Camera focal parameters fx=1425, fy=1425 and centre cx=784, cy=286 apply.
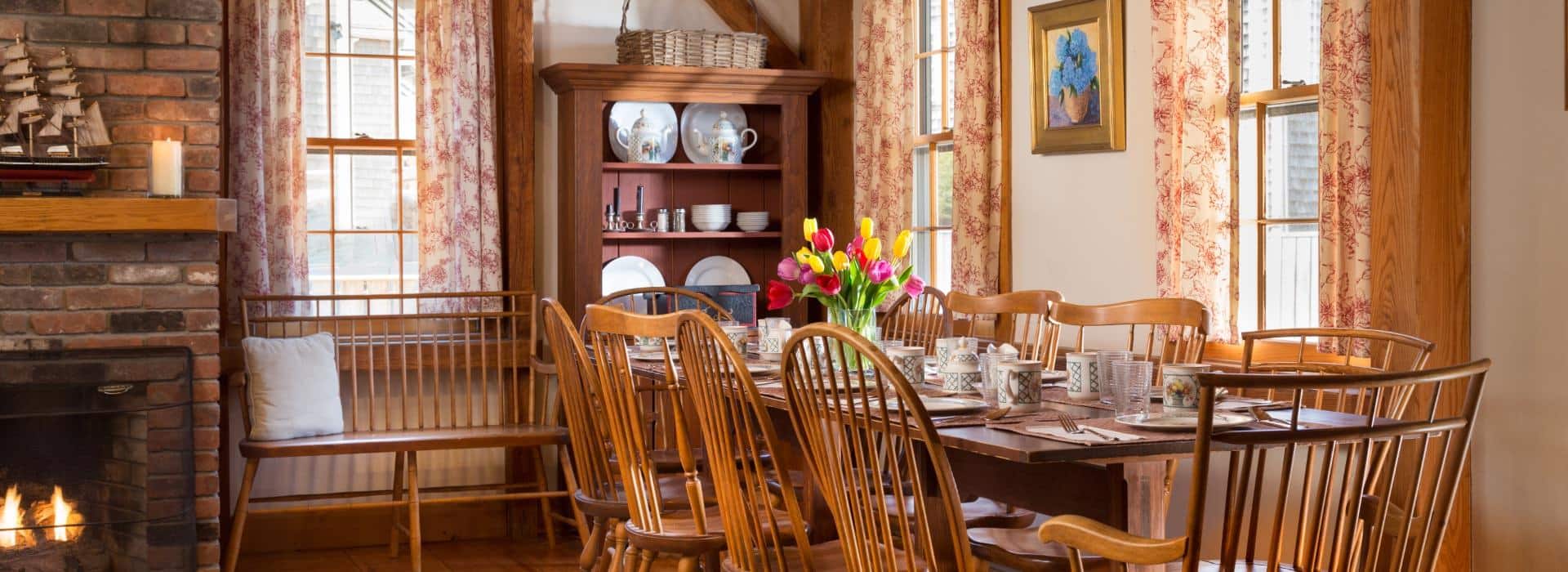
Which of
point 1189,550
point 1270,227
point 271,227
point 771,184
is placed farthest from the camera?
point 771,184

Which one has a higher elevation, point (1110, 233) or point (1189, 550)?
point (1110, 233)

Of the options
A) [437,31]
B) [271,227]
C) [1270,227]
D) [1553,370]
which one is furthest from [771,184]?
[1553,370]

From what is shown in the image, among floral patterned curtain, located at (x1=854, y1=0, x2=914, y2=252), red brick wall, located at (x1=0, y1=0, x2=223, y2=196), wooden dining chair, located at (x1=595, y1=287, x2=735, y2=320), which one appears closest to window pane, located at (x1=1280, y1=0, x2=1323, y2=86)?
floral patterned curtain, located at (x1=854, y1=0, x2=914, y2=252)

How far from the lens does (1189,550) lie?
1663 mm

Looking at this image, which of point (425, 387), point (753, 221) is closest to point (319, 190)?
point (425, 387)

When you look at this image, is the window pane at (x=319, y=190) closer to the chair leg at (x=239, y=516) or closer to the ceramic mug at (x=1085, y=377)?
the chair leg at (x=239, y=516)

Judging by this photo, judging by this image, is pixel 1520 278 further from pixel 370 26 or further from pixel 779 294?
pixel 370 26

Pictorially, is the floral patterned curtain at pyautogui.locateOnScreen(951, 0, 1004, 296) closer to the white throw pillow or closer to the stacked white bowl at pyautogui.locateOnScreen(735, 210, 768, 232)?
the stacked white bowl at pyautogui.locateOnScreen(735, 210, 768, 232)

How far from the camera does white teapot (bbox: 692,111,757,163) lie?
5445 millimetres

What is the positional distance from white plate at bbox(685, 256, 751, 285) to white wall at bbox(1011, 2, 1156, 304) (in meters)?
1.43

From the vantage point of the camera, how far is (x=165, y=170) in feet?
13.1

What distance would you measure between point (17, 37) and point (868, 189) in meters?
2.78

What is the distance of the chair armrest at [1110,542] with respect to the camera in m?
1.72

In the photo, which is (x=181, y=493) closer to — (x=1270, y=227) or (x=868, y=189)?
(x=868, y=189)
